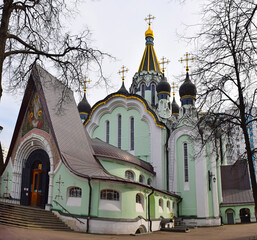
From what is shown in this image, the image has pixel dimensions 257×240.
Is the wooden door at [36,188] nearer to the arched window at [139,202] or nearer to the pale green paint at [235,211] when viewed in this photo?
the arched window at [139,202]

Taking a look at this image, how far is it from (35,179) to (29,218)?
3.95 m

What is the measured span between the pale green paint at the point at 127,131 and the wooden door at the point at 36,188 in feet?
26.2

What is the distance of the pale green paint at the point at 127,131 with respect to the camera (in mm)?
21359

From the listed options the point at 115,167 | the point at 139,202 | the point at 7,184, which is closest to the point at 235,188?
the point at 115,167

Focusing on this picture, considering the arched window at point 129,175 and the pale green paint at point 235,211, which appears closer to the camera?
the arched window at point 129,175

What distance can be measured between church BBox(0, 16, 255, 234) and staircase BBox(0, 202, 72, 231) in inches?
16.7

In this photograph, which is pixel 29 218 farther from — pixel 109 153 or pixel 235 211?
pixel 235 211

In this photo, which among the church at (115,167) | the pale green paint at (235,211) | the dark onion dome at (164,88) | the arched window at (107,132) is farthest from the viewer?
the dark onion dome at (164,88)

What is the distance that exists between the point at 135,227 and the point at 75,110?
7.41 meters

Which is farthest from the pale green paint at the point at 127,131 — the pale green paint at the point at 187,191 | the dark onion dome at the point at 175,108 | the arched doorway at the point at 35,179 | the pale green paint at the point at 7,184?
the dark onion dome at the point at 175,108

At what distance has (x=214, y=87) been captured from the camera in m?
7.76

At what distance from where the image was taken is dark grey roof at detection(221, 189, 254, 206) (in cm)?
2347

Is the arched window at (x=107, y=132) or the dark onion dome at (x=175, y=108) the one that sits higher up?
the dark onion dome at (x=175, y=108)

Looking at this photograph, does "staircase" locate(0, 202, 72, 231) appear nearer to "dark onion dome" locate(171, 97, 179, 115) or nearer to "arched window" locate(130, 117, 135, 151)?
"arched window" locate(130, 117, 135, 151)
